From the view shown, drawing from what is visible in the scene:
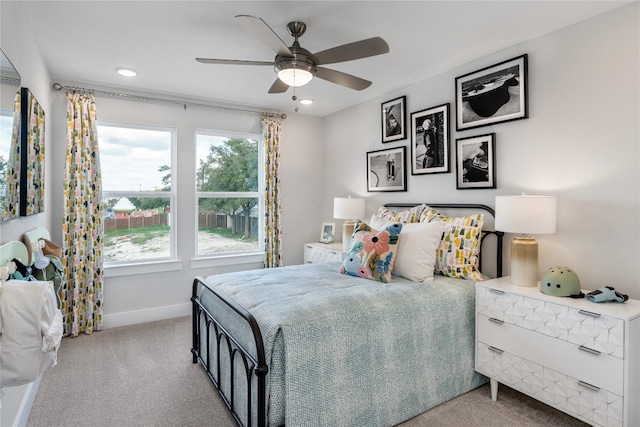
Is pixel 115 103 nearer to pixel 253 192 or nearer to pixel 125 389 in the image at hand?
pixel 253 192

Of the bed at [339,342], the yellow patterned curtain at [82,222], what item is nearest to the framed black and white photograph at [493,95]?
the bed at [339,342]

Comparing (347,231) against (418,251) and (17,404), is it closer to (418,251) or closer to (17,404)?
(418,251)

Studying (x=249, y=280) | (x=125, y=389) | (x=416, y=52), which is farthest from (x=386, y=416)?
(x=416, y=52)

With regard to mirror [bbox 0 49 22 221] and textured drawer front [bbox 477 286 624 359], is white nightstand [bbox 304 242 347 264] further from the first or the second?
mirror [bbox 0 49 22 221]

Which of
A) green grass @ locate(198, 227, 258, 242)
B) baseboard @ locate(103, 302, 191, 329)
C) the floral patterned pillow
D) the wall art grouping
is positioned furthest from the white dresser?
baseboard @ locate(103, 302, 191, 329)

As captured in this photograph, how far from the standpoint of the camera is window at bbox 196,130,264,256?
432 centimetres

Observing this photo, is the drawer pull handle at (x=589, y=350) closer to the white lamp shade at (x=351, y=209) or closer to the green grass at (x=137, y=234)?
the white lamp shade at (x=351, y=209)

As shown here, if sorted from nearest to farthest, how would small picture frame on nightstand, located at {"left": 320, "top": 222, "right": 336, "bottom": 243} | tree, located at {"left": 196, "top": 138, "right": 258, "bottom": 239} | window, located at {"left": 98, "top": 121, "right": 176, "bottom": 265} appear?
window, located at {"left": 98, "top": 121, "right": 176, "bottom": 265} → tree, located at {"left": 196, "top": 138, "right": 258, "bottom": 239} → small picture frame on nightstand, located at {"left": 320, "top": 222, "right": 336, "bottom": 243}

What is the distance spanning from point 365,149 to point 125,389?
3.29 metres

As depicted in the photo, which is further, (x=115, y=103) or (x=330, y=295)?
(x=115, y=103)

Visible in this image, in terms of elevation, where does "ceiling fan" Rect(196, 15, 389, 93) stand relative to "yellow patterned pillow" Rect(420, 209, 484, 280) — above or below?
above

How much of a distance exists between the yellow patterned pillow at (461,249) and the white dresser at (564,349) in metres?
0.27

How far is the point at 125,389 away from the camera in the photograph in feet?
8.30

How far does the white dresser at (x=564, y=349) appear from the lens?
1.81m
